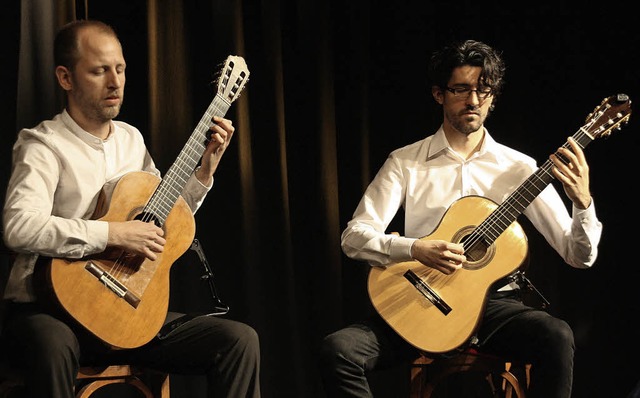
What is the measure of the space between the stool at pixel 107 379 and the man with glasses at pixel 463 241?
609 mm

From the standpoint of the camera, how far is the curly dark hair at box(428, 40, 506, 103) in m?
3.35

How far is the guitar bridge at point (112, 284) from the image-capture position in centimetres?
263

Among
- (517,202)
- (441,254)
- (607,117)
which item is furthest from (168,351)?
(607,117)

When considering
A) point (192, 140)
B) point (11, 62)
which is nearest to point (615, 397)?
point (192, 140)

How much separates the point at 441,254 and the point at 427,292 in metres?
0.17

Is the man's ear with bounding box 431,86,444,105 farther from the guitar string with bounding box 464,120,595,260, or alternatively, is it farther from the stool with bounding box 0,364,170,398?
the stool with bounding box 0,364,170,398

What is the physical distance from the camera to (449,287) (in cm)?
305

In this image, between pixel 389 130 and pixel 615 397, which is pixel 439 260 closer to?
pixel 389 130

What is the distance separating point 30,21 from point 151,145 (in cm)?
70

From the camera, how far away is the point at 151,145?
355cm

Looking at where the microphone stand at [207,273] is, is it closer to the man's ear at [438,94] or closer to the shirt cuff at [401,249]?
the shirt cuff at [401,249]

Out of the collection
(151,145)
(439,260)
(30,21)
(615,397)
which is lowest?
(615,397)

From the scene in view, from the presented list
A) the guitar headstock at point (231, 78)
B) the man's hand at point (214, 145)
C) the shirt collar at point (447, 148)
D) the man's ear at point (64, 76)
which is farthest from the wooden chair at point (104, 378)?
the shirt collar at point (447, 148)

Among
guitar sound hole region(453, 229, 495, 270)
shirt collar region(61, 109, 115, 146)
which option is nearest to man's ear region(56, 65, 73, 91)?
shirt collar region(61, 109, 115, 146)
